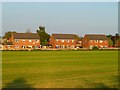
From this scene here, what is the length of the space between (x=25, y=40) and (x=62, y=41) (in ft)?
57.3

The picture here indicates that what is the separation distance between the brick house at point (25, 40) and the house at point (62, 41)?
7463mm

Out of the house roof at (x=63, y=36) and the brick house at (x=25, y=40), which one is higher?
the house roof at (x=63, y=36)

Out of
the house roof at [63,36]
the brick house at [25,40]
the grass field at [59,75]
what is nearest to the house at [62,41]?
the house roof at [63,36]

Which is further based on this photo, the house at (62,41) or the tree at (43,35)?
the tree at (43,35)

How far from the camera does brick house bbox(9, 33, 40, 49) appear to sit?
122m

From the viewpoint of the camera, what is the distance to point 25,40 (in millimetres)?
122938

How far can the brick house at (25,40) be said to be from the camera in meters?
122

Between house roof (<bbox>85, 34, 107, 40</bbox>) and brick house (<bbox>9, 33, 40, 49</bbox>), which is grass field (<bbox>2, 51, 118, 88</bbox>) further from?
house roof (<bbox>85, 34, 107, 40</bbox>)

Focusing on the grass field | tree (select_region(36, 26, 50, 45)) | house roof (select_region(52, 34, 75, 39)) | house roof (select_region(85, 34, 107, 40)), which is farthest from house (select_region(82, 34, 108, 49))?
the grass field

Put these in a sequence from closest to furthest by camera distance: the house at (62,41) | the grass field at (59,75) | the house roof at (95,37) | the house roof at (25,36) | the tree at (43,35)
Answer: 1. the grass field at (59,75)
2. the house roof at (25,36)
3. the house at (62,41)
4. the house roof at (95,37)
5. the tree at (43,35)

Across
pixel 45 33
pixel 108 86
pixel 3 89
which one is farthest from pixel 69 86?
pixel 45 33

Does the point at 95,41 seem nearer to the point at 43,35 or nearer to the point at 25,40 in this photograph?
the point at 43,35

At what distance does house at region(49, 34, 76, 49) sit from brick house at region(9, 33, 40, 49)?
7463 mm

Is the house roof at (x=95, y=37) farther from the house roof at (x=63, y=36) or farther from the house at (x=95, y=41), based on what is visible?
the house roof at (x=63, y=36)
